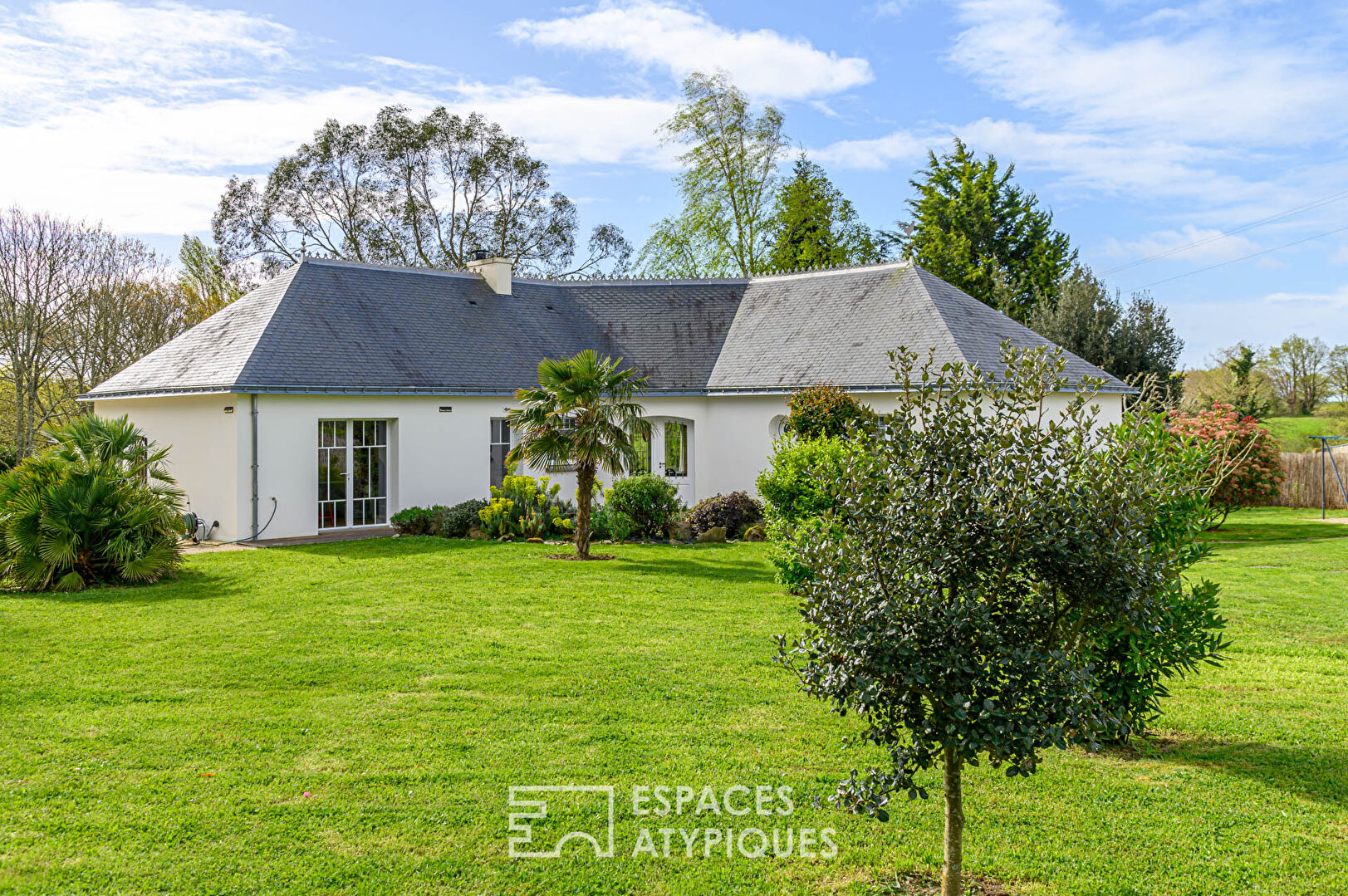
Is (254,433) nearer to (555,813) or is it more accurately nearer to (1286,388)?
(555,813)

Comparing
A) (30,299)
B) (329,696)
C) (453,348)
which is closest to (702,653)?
(329,696)

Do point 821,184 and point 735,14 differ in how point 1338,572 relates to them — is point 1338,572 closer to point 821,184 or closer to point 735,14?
point 735,14

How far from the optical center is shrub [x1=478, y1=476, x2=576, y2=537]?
18453 millimetres

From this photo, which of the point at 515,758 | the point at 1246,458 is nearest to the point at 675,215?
the point at 1246,458

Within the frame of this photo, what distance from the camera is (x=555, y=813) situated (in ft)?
18.7

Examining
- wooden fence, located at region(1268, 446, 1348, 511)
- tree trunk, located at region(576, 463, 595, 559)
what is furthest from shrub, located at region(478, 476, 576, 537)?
wooden fence, located at region(1268, 446, 1348, 511)

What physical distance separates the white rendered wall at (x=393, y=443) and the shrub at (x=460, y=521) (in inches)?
65.3

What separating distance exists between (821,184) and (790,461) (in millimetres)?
30685

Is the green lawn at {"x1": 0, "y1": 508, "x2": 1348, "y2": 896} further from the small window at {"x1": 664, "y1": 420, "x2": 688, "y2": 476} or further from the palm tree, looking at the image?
the small window at {"x1": 664, "y1": 420, "x2": 688, "y2": 476}

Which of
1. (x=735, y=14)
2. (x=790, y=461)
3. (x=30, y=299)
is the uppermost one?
(x=735, y=14)

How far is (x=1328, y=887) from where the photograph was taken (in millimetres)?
4910

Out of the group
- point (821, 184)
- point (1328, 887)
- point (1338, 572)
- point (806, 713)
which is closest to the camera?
point (1328, 887)

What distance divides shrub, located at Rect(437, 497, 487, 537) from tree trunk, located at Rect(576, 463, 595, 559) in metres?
3.32

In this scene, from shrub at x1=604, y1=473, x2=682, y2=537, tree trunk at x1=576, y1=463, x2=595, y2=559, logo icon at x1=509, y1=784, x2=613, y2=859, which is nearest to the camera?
logo icon at x1=509, y1=784, x2=613, y2=859
